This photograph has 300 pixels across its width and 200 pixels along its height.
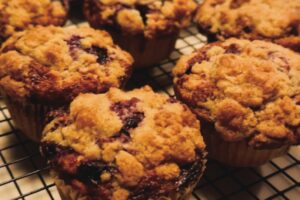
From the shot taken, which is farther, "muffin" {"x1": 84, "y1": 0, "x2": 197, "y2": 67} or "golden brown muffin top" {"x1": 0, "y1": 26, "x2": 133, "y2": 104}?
"muffin" {"x1": 84, "y1": 0, "x2": 197, "y2": 67}

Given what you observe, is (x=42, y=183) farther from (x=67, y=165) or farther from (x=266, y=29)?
(x=266, y=29)

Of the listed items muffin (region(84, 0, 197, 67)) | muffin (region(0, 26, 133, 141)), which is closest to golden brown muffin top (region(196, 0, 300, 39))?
muffin (region(84, 0, 197, 67))

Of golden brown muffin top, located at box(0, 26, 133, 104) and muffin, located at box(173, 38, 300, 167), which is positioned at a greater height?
golden brown muffin top, located at box(0, 26, 133, 104)

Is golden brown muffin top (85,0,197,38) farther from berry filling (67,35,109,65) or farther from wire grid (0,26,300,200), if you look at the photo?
wire grid (0,26,300,200)

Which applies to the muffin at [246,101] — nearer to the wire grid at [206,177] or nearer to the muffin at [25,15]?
the wire grid at [206,177]

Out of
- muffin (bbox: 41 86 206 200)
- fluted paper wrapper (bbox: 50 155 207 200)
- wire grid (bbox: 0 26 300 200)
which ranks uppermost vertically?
muffin (bbox: 41 86 206 200)

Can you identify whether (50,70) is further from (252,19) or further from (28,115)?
(252,19)

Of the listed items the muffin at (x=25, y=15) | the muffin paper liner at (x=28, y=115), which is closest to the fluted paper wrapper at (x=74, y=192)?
the muffin paper liner at (x=28, y=115)
